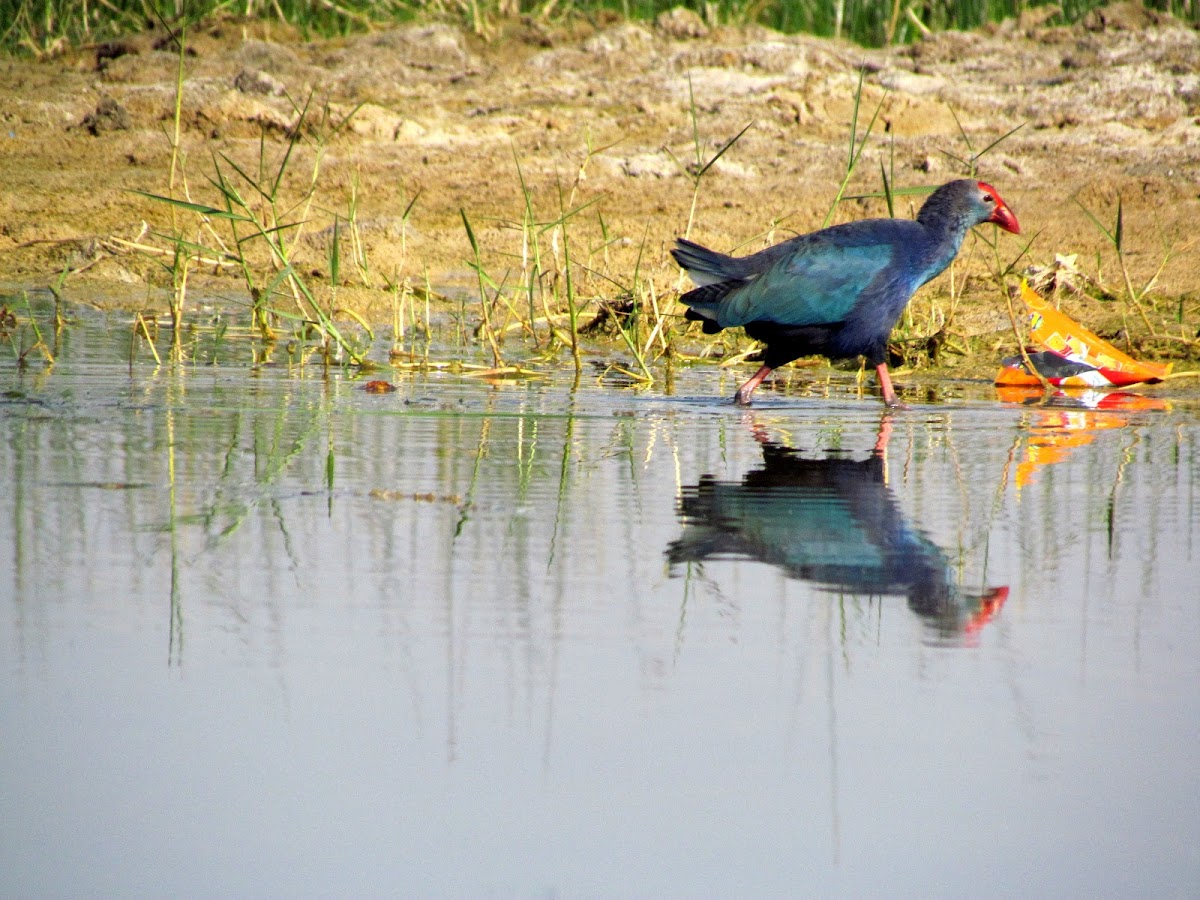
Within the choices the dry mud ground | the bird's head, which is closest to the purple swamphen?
the bird's head

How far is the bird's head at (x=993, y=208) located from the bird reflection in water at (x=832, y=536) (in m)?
2.03

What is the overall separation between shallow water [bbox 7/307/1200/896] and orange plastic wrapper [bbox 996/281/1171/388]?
1852 mm

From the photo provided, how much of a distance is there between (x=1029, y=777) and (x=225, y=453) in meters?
2.93

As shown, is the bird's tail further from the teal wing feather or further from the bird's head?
the bird's head

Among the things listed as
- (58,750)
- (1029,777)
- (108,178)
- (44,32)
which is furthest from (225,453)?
(44,32)

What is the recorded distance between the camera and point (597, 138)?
11094 mm

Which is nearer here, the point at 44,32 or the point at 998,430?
the point at 998,430

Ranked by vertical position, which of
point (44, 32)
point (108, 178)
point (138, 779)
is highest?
point (44, 32)

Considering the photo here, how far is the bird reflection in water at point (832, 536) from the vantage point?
10.7ft

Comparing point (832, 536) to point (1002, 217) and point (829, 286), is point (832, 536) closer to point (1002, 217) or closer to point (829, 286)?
point (829, 286)

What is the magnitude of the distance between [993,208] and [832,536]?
3.22 m

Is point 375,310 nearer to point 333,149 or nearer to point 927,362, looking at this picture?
point 333,149

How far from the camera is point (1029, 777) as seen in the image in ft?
7.88

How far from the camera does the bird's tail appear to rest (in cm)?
647
